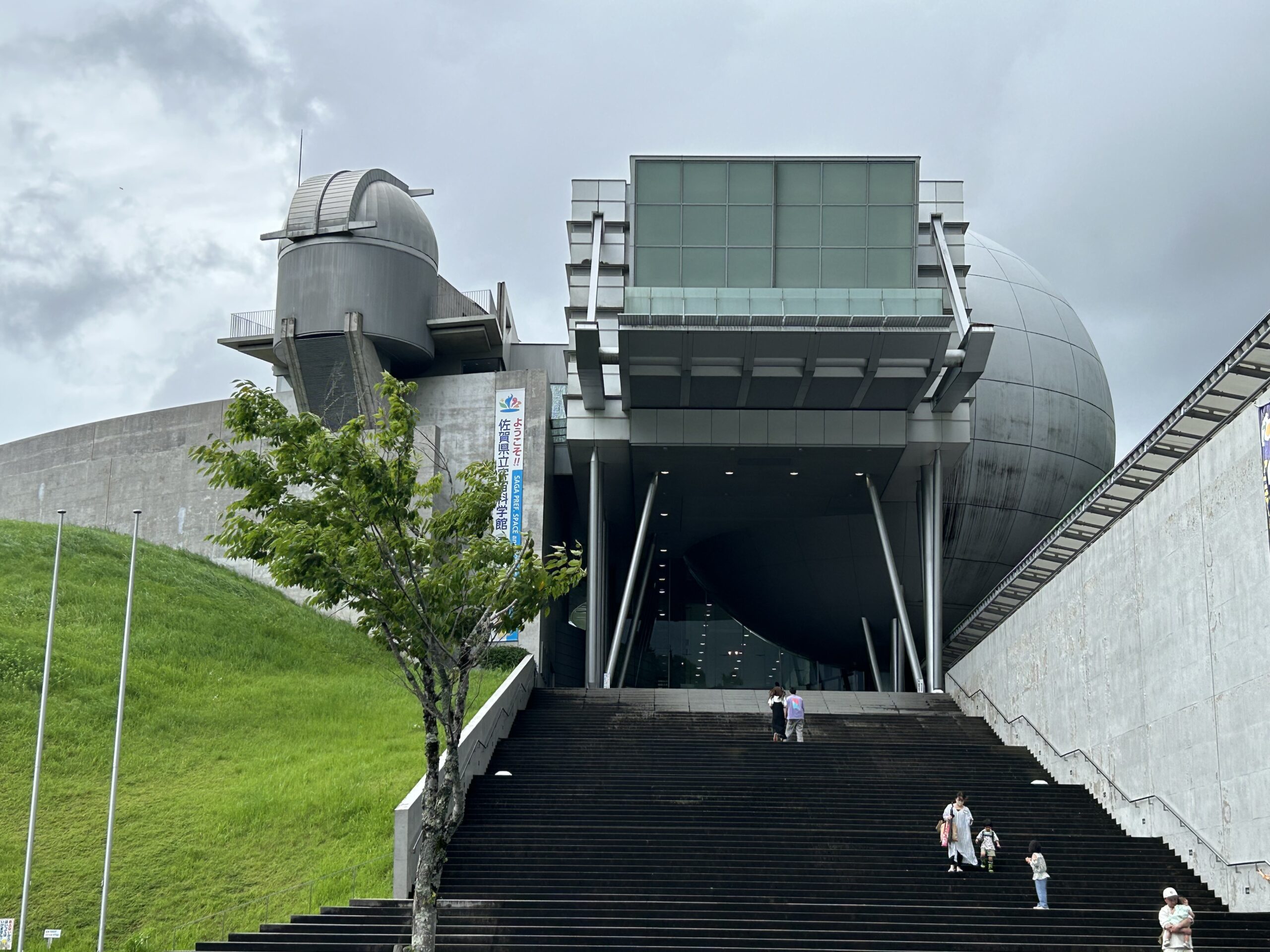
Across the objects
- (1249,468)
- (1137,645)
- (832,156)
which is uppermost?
(832,156)

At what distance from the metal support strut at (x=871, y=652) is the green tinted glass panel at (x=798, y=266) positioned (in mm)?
13583

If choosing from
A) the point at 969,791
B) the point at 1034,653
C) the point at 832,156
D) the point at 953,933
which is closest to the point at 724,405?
the point at 832,156

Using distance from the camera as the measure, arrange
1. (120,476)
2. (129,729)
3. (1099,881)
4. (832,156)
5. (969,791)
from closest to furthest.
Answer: (1099,881) → (969,791) → (129,729) → (832,156) → (120,476)

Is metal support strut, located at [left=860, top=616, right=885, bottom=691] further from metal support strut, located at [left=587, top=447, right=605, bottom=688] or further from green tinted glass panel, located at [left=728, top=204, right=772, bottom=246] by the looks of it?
green tinted glass panel, located at [left=728, top=204, right=772, bottom=246]

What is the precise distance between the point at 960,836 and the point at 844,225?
18602 mm

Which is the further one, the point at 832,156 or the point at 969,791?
the point at 832,156

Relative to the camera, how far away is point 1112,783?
21359 millimetres

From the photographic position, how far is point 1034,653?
84.6 ft

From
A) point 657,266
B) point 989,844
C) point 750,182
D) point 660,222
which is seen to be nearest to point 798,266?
point 750,182

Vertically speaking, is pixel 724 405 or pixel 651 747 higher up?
pixel 724 405

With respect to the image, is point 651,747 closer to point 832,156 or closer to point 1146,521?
point 1146,521

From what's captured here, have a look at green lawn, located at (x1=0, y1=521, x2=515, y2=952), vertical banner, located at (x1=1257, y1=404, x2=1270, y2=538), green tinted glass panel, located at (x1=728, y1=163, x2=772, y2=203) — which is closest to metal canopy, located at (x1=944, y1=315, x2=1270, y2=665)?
vertical banner, located at (x1=1257, y1=404, x2=1270, y2=538)

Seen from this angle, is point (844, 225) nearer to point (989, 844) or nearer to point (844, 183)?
point (844, 183)

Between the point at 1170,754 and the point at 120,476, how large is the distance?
3606 cm
